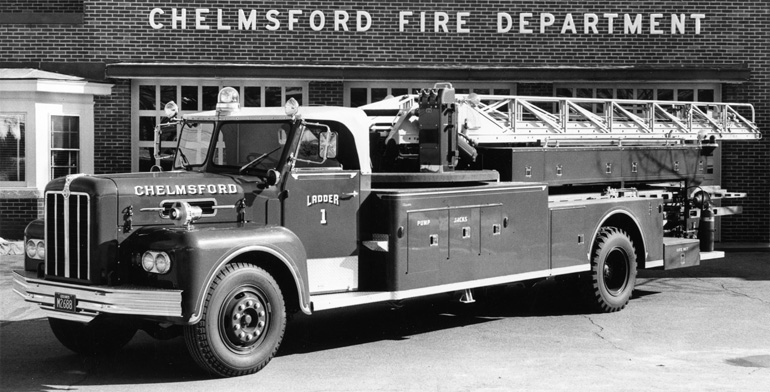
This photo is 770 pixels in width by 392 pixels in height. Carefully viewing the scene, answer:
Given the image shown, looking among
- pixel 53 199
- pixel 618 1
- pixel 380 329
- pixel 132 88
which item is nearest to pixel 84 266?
pixel 53 199

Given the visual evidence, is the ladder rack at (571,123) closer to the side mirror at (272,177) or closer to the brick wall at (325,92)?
the side mirror at (272,177)

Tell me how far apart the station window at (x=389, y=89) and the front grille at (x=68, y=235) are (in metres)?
10.8

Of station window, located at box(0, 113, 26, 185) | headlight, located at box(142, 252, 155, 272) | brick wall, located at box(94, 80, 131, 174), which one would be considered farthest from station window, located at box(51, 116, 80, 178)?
headlight, located at box(142, 252, 155, 272)

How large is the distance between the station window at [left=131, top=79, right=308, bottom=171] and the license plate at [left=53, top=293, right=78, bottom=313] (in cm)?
1068

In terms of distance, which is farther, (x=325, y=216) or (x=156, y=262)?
(x=325, y=216)

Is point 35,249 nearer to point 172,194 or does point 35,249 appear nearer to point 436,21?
point 172,194

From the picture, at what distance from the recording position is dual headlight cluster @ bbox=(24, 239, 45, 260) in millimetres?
8930

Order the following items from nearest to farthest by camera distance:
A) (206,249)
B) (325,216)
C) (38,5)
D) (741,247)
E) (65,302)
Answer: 1. (206,249)
2. (65,302)
3. (325,216)
4. (741,247)
5. (38,5)

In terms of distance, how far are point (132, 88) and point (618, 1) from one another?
29.8 feet

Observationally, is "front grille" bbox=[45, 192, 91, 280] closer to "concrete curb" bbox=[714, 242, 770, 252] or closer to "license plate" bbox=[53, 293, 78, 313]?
"license plate" bbox=[53, 293, 78, 313]

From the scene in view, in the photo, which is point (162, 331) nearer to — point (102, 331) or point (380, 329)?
point (102, 331)

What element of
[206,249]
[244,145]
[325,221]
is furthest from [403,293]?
[206,249]

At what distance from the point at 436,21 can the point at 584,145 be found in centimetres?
721

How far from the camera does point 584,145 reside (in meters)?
12.6
